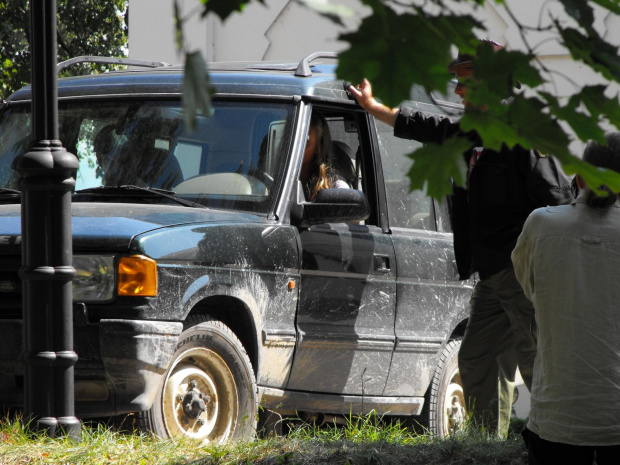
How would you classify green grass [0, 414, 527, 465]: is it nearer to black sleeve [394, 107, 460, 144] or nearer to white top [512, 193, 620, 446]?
white top [512, 193, 620, 446]

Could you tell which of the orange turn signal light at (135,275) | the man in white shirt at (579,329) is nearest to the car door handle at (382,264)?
the orange turn signal light at (135,275)

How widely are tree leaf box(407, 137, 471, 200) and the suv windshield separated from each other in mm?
3794

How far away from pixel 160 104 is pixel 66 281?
5.29ft

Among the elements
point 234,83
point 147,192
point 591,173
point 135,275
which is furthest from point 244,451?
point 591,173

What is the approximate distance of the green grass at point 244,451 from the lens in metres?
4.09

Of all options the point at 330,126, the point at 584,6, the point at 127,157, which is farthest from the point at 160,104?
the point at 584,6

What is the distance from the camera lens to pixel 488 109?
1.56 m

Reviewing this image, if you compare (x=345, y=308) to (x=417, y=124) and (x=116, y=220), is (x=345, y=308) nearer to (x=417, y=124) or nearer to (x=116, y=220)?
(x=417, y=124)

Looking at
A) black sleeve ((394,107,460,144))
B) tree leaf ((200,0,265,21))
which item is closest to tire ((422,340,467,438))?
black sleeve ((394,107,460,144))

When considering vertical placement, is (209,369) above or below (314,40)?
below

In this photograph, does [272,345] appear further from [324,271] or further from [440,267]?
[440,267]

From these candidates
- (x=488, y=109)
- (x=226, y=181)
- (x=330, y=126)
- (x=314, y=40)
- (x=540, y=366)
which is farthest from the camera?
(x=314, y=40)

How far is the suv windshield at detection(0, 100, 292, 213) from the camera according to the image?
5.37 m

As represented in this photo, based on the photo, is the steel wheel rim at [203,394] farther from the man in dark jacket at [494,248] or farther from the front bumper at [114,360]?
the man in dark jacket at [494,248]
